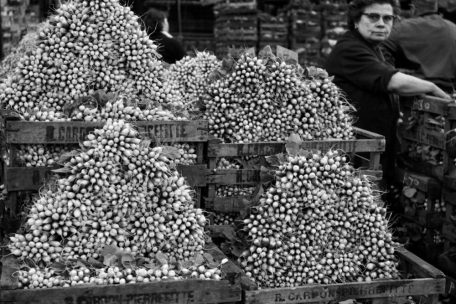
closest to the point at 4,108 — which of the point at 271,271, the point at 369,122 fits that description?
the point at 271,271

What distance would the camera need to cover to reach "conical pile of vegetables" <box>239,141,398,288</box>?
3.01m

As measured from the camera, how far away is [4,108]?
11.0 feet

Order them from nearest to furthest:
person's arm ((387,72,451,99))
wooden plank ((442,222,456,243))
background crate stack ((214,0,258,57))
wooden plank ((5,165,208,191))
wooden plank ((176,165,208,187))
Answer: wooden plank ((5,165,208,191)), wooden plank ((176,165,208,187)), wooden plank ((442,222,456,243)), person's arm ((387,72,451,99)), background crate stack ((214,0,258,57))

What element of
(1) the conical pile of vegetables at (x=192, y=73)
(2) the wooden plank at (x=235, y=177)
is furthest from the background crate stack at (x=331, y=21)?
(2) the wooden plank at (x=235, y=177)

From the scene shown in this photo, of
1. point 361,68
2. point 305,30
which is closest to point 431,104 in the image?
point 361,68

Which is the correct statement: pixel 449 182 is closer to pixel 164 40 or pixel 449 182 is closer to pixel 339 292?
pixel 339 292

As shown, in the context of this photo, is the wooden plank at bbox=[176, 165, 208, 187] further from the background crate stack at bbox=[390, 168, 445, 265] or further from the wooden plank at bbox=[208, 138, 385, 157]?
the background crate stack at bbox=[390, 168, 445, 265]

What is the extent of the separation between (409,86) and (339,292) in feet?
6.95

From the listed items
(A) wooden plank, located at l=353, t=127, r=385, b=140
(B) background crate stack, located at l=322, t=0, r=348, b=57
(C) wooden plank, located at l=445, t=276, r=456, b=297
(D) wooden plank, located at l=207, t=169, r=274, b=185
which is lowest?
(C) wooden plank, located at l=445, t=276, r=456, b=297

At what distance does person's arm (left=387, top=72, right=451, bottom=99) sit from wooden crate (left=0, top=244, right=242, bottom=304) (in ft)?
7.49

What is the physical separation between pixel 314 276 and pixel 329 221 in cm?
25

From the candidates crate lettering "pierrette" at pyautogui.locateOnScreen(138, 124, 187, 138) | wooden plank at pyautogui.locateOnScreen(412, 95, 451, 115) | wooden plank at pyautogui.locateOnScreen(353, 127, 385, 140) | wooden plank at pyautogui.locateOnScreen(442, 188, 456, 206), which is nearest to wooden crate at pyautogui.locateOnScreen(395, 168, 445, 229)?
wooden plank at pyautogui.locateOnScreen(442, 188, 456, 206)

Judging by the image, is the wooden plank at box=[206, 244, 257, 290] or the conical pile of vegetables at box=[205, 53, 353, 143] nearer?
the wooden plank at box=[206, 244, 257, 290]

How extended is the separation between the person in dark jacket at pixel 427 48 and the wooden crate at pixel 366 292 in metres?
2.57
